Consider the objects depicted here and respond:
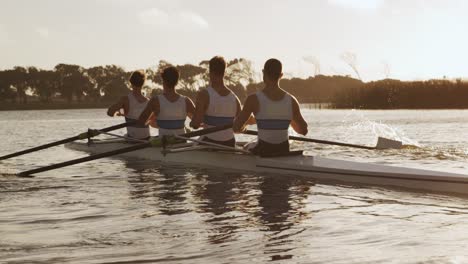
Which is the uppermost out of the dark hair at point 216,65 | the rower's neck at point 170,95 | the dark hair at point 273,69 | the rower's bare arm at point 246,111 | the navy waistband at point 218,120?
the dark hair at point 216,65

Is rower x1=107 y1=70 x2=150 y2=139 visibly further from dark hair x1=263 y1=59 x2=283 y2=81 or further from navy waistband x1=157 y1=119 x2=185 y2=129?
dark hair x1=263 y1=59 x2=283 y2=81

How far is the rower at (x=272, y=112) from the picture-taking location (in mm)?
8742

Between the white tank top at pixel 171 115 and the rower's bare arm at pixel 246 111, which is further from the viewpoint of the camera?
the white tank top at pixel 171 115

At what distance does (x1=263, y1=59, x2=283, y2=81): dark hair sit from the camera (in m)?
8.69

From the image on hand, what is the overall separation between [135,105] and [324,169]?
5775mm

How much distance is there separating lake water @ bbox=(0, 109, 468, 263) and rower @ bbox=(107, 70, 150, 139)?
10.0ft

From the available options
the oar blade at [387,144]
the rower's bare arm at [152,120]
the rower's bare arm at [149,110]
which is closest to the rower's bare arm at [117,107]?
the rower's bare arm at [152,120]

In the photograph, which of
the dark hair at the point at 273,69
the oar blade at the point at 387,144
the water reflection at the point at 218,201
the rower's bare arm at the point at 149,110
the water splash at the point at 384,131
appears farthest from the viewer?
the water splash at the point at 384,131

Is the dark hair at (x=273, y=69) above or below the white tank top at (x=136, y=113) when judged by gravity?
above

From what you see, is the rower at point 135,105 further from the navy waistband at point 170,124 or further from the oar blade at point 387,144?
the oar blade at point 387,144

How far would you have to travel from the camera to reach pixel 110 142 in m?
13.9

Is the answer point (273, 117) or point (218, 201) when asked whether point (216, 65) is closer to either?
point (273, 117)

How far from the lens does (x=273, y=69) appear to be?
28.5 ft

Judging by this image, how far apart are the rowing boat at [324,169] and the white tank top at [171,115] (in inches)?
17.5
